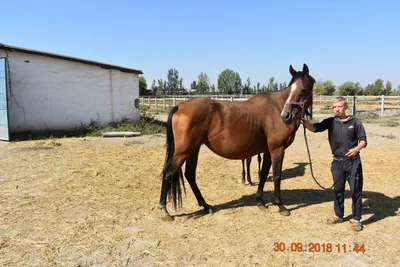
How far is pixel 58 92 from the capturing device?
40.2ft

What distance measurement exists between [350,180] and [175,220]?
2400 mm

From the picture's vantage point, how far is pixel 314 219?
394cm

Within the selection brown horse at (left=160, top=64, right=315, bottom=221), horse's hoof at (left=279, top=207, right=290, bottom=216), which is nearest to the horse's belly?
brown horse at (left=160, top=64, right=315, bottom=221)

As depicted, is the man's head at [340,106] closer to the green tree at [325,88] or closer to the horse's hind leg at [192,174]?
the horse's hind leg at [192,174]

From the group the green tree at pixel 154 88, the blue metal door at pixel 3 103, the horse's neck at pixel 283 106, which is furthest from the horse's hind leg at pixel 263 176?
the green tree at pixel 154 88

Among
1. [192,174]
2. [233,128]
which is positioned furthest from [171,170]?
[233,128]

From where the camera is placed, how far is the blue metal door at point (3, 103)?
1005 cm

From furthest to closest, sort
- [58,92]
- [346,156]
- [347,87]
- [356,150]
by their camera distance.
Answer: [347,87]
[58,92]
[346,156]
[356,150]

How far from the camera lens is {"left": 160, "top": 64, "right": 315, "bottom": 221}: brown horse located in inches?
153

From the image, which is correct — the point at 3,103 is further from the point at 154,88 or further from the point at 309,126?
the point at 154,88

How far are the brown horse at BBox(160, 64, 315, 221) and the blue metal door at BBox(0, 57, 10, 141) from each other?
8.88 metres

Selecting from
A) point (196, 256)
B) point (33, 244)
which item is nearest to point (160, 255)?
point (196, 256)

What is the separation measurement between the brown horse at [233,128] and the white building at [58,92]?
888 cm

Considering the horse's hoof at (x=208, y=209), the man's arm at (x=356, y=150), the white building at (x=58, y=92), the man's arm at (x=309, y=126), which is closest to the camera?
the man's arm at (x=356, y=150)
